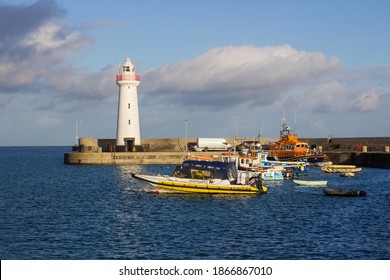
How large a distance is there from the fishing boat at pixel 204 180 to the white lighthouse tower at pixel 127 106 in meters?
42.7

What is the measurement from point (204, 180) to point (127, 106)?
150 ft

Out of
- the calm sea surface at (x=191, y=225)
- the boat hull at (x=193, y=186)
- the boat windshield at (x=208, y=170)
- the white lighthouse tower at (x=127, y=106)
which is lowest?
the calm sea surface at (x=191, y=225)

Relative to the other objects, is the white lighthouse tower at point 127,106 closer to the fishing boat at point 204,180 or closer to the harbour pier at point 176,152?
the harbour pier at point 176,152

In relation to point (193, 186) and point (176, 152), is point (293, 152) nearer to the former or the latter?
point (176, 152)

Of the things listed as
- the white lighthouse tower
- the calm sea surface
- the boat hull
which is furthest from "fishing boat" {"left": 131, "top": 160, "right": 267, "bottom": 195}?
the white lighthouse tower

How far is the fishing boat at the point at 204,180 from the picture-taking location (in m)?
50.1

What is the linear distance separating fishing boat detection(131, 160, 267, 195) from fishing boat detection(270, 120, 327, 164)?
1719 inches

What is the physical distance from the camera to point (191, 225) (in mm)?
36062

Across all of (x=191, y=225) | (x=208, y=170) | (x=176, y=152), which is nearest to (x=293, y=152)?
(x=176, y=152)

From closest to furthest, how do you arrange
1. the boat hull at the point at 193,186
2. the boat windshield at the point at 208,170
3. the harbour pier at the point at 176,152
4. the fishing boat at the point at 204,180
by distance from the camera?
A: the boat hull at the point at 193,186 → the fishing boat at the point at 204,180 → the boat windshield at the point at 208,170 → the harbour pier at the point at 176,152

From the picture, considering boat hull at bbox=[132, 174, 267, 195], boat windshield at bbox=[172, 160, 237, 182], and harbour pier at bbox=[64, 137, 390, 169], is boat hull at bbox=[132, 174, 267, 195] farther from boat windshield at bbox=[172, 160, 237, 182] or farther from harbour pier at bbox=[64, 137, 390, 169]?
harbour pier at bbox=[64, 137, 390, 169]

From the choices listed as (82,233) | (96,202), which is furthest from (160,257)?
(96,202)

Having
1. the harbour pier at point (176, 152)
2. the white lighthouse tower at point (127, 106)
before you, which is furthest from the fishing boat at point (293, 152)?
the white lighthouse tower at point (127, 106)

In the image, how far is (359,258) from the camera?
27125 millimetres
